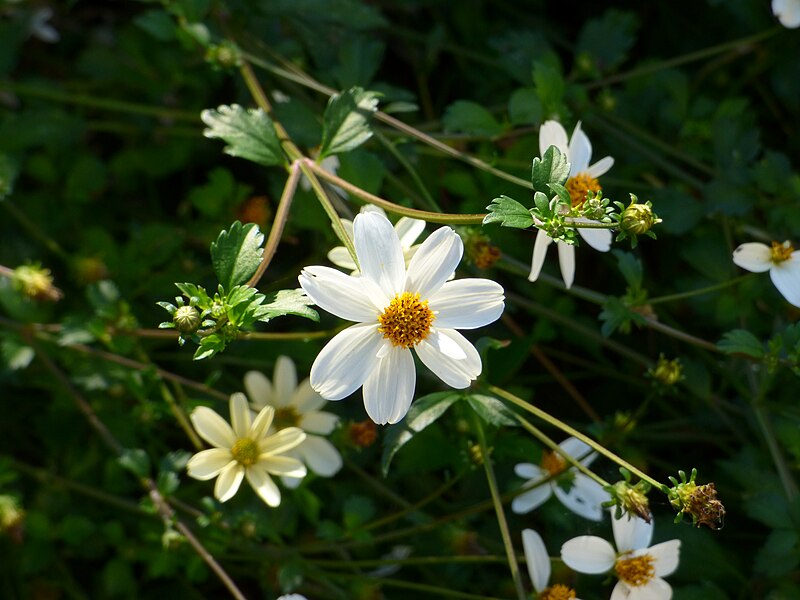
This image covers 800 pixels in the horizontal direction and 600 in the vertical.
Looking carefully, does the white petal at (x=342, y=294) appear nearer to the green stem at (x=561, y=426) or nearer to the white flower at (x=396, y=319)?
the white flower at (x=396, y=319)

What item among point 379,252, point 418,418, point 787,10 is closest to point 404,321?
point 379,252

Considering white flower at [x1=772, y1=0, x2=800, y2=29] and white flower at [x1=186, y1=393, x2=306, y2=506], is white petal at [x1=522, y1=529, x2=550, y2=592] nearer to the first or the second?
white flower at [x1=186, y1=393, x2=306, y2=506]

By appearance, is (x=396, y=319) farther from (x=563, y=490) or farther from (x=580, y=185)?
(x=563, y=490)

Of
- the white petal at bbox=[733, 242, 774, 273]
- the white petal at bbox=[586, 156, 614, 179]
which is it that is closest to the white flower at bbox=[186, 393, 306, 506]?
the white petal at bbox=[586, 156, 614, 179]

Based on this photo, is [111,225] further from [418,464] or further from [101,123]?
[418,464]

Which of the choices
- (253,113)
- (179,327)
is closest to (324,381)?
(179,327)

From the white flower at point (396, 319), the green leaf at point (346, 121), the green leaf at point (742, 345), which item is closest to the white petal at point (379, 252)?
the white flower at point (396, 319)

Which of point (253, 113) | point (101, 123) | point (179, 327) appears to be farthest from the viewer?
point (101, 123)
